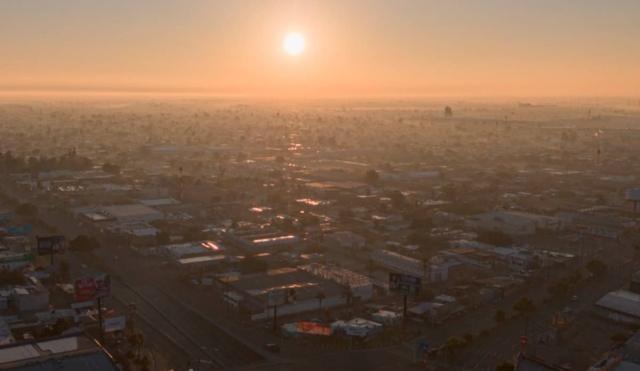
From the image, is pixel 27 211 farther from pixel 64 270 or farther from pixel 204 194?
pixel 64 270

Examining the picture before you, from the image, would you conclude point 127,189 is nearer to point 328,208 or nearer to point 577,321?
point 328,208

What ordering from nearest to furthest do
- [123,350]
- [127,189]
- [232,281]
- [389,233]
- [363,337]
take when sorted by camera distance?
[123,350] → [363,337] → [232,281] → [389,233] → [127,189]

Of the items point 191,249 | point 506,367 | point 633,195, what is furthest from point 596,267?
point 191,249

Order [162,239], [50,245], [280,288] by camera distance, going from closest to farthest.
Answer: [280,288] → [50,245] → [162,239]

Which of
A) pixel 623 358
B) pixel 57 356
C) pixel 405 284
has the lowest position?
pixel 623 358

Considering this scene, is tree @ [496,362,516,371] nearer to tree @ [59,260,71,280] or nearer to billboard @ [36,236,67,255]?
tree @ [59,260,71,280]

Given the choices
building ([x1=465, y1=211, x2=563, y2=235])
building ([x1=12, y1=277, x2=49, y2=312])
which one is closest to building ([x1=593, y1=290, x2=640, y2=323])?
building ([x1=465, y1=211, x2=563, y2=235])

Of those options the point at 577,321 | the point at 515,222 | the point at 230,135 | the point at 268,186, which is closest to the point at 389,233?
the point at 515,222
